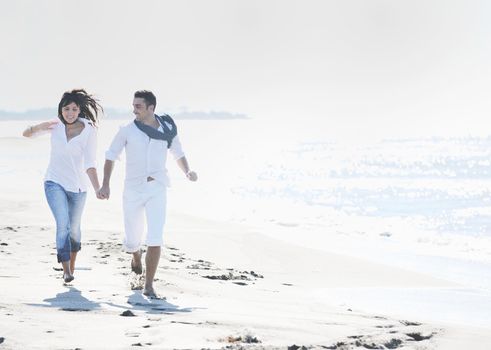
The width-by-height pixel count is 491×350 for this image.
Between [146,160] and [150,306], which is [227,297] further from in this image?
[146,160]

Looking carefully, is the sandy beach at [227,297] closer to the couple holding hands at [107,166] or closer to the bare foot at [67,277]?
the bare foot at [67,277]

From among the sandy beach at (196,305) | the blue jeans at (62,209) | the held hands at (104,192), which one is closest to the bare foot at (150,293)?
the sandy beach at (196,305)

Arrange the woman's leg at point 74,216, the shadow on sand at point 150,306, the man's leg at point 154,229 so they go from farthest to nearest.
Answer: the woman's leg at point 74,216 < the man's leg at point 154,229 < the shadow on sand at point 150,306

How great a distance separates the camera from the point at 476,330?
618 centimetres

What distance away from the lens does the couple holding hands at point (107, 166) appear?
7.19 metres

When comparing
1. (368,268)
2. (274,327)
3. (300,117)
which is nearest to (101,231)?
(368,268)

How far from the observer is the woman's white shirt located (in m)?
7.36

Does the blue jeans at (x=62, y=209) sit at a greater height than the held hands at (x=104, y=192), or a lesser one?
lesser

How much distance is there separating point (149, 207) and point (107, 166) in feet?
1.74

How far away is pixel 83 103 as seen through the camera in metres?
7.48

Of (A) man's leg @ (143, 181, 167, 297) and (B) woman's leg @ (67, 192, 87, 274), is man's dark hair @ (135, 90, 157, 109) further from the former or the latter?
(B) woman's leg @ (67, 192, 87, 274)

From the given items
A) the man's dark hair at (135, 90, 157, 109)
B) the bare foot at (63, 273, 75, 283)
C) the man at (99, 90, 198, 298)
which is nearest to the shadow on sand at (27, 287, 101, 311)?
the bare foot at (63, 273, 75, 283)

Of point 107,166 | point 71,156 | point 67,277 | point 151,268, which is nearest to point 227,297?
point 151,268

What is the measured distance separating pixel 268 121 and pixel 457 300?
14926 cm
